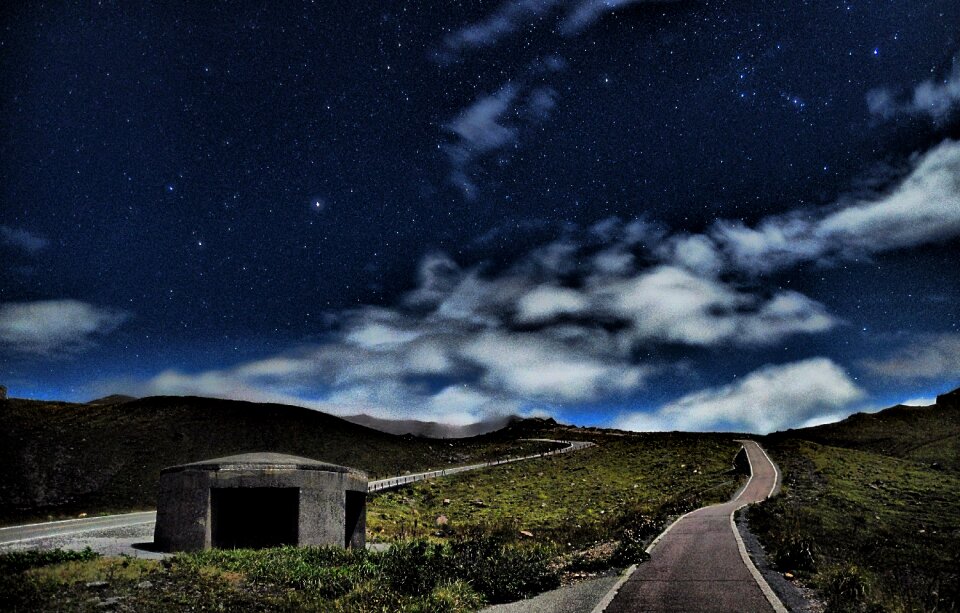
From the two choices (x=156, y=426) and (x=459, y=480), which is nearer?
(x=459, y=480)

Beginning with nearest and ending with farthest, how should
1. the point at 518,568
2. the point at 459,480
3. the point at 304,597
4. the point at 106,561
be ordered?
the point at 304,597, the point at 518,568, the point at 106,561, the point at 459,480

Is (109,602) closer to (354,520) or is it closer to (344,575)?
(344,575)

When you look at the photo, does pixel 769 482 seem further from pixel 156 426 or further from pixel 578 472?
pixel 156 426

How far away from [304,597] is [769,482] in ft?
148

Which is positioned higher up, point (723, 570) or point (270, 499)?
point (270, 499)

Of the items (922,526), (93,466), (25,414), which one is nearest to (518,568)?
(922,526)

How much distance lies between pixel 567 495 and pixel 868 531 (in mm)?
22396

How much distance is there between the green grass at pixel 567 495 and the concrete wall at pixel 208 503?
Result: 6.91 metres

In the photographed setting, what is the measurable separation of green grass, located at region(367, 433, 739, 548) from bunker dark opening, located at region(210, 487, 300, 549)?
463 centimetres

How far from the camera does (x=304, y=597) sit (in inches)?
461

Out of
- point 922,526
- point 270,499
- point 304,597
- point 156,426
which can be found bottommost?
point 922,526

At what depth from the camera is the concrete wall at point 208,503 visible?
18672 mm

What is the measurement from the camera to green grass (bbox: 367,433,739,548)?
29406 millimetres

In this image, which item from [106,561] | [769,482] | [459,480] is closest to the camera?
[106,561]
